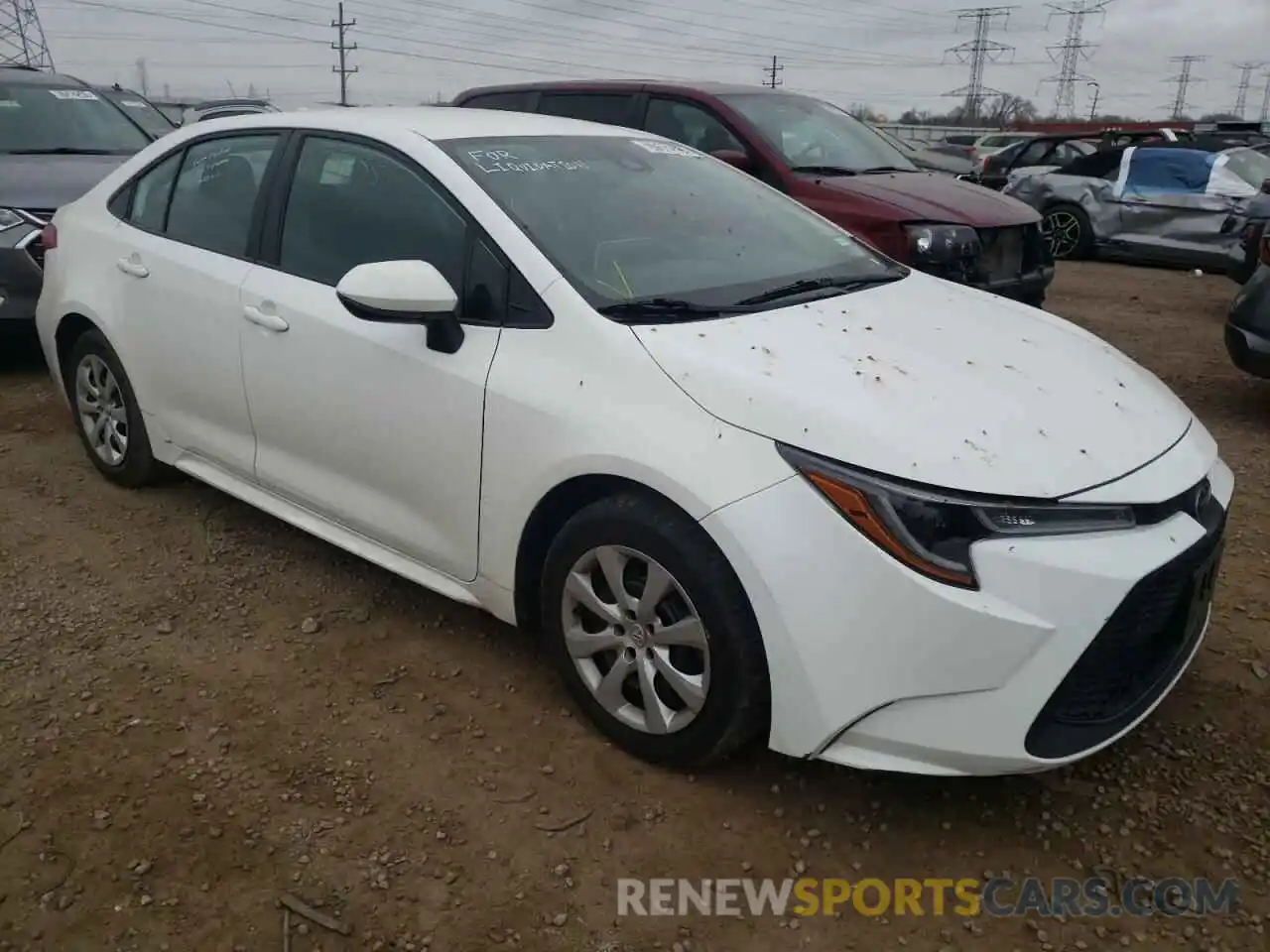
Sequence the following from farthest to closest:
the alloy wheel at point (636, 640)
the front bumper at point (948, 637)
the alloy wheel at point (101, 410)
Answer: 1. the alloy wheel at point (101, 410)
2. the alloy wheel at point (636, 640)
3. the front bumper at point (948, 637)

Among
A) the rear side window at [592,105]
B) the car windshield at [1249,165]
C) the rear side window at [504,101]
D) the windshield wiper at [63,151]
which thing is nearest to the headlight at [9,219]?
the windshield wiper at [63,151]

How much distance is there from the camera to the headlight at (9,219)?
586 centimetres

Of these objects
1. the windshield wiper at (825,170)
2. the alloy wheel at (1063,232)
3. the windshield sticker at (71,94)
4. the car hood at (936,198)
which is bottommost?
the alloy wheel at (1063,232)

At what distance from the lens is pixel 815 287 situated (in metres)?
3.09

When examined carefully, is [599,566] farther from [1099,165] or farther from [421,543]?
[1099,165]

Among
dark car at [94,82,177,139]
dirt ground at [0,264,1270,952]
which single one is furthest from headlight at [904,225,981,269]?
dark car at [94,82,177,139]

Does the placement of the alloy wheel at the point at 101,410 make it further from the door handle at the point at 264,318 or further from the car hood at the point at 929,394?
the car hood at the point at 929,394

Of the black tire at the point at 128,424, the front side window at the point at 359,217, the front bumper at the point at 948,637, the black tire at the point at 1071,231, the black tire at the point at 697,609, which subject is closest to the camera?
the front bumper at the point at 948,637

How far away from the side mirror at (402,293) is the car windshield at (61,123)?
17.5 ft

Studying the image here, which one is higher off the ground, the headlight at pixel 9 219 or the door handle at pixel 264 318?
the door handle at pixel 264 318

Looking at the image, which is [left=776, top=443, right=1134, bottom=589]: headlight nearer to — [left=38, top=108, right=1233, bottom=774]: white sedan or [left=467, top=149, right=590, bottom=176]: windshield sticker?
[left=38, top=108, right=1233, bottom=774]: white sedan

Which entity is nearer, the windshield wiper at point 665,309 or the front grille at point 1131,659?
the front grille at point 1131,659

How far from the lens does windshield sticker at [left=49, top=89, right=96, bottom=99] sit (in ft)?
24.2

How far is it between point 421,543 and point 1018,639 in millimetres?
1673
